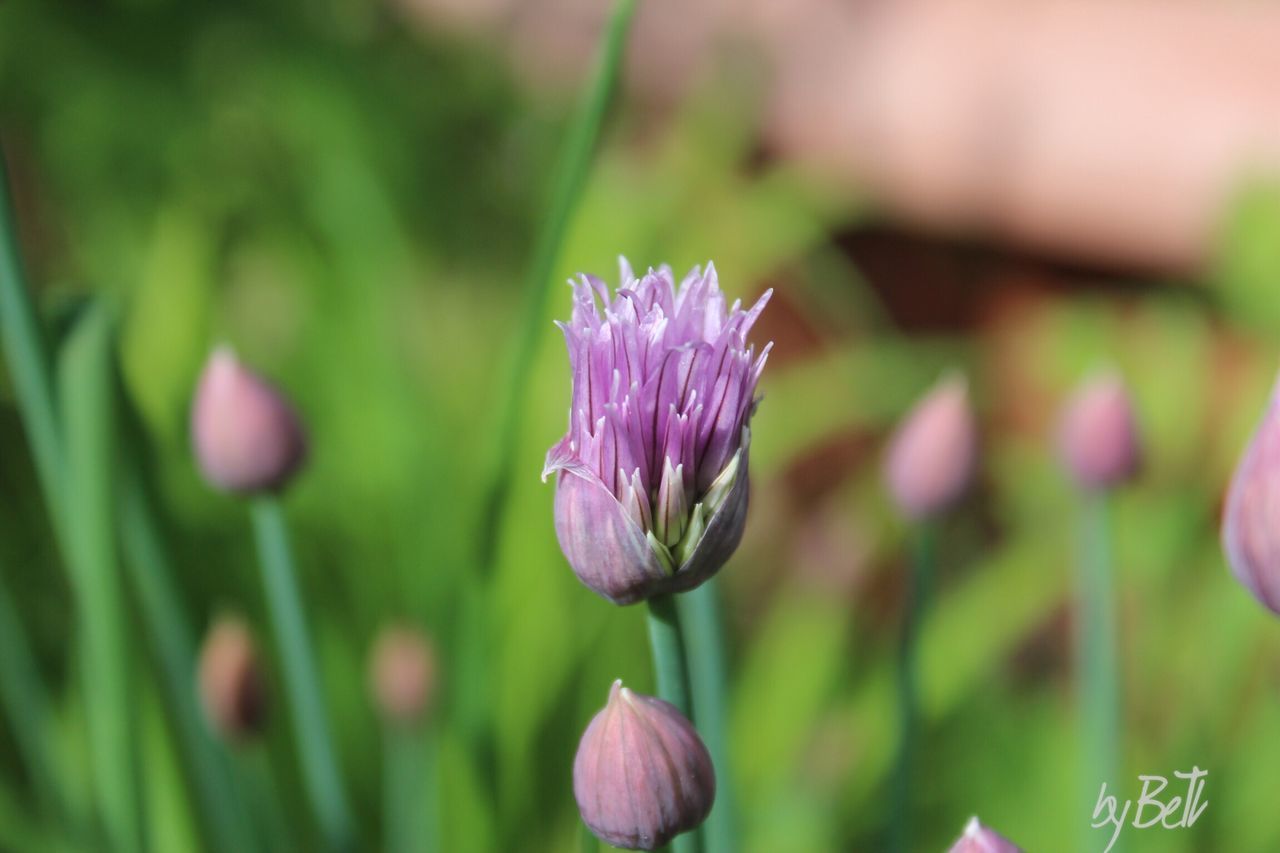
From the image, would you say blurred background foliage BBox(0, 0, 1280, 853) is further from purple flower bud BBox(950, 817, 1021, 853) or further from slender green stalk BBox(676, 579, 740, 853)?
purple flower bud BBox(950, 817, 1021, 853)

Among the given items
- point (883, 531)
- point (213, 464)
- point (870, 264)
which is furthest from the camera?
Result: point (870, 264)

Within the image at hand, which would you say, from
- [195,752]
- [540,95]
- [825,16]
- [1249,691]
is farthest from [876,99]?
[195,752]

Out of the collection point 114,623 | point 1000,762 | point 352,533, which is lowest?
point 1000,762

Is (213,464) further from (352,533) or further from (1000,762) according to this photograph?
(1000,762)

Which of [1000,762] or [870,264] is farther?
[870,264]

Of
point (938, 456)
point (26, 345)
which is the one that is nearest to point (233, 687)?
point (26, 345)

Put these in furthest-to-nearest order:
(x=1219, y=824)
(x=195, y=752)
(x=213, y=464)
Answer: (x=1219, y=824)
(x=195, y=752)
(x=213, y=464)

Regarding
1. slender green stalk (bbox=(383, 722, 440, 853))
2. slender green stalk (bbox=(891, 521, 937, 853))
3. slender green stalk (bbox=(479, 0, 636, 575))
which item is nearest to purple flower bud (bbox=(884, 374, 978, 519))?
slender green stalk (bbox=(891, 521, 937, 853))
